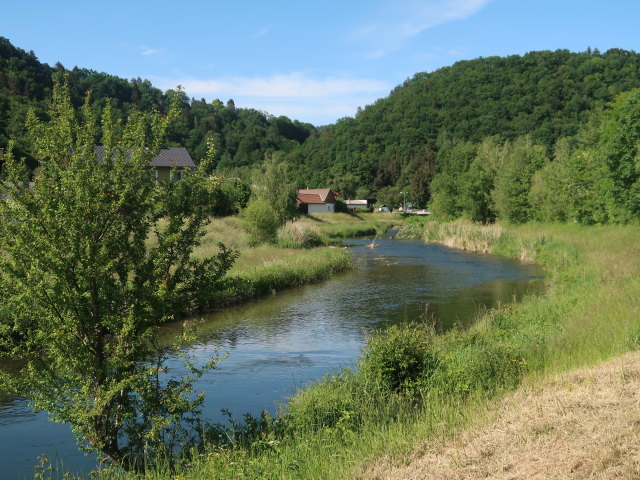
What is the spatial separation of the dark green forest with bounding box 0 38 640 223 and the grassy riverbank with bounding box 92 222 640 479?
2114cm

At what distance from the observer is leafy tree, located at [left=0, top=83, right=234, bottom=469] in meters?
7.62

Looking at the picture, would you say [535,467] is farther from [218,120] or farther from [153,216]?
[218,120]

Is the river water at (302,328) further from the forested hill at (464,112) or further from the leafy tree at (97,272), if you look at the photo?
the forested hill at (464,112)

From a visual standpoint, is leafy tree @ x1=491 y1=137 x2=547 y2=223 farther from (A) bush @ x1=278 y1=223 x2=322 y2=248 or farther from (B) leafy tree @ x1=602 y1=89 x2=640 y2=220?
(A) bush @ x1=278 y1=223 x2=322 y2=248

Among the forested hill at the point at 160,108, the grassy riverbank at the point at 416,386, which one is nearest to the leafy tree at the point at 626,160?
the grassy riverbank at the point at 416,386

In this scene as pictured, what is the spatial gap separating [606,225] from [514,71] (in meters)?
83.3

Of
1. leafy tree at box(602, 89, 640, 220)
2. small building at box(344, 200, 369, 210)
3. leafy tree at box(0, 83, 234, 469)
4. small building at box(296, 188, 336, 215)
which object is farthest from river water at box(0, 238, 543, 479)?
small building at box(344, 200, 369, 210)

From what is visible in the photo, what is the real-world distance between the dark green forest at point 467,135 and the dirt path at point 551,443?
26416mm

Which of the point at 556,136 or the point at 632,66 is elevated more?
the point at 632,66

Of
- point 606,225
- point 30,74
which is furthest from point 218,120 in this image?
point 606,225

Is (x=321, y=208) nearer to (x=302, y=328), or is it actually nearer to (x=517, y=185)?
(x=517, y=185)

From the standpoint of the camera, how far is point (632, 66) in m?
92.8

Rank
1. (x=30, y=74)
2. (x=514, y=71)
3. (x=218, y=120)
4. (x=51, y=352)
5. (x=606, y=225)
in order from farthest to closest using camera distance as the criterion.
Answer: (x=218, y=120), (x=514, y=71), (x=30, y=74), (x=606, y=225), (x=51, y=352)

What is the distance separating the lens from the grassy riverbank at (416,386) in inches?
271
